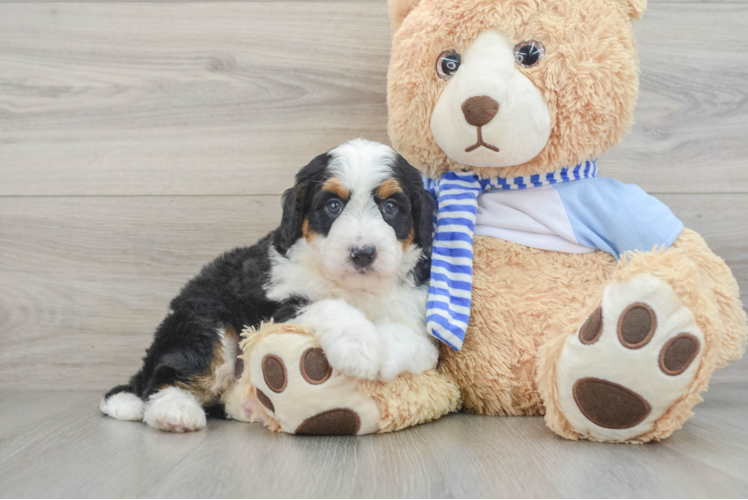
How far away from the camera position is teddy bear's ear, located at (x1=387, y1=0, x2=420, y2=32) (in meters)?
1.74

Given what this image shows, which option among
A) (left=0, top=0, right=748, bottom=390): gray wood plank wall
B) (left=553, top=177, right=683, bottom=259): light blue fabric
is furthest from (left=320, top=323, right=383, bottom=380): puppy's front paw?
(left=0, top=0, right=748, bottom=390): gray wood plank wall

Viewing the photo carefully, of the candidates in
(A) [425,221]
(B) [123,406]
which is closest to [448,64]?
(A) [425,221]

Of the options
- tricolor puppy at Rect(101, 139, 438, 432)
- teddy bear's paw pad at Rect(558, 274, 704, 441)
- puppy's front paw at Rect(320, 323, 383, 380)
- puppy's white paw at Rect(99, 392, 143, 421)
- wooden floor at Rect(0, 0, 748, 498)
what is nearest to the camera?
teddy bear's paw pad at Rect(558, 274, 704, 441)

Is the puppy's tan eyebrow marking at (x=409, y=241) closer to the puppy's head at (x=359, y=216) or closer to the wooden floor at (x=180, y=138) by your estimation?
the puppy's head at (x=359, y=216)

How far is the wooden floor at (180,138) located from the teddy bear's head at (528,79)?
0.59m

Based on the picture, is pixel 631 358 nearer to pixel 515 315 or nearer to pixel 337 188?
pixel 515 315

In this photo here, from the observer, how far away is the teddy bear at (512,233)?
134 centimetres

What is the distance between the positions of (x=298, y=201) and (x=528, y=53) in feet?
2.24

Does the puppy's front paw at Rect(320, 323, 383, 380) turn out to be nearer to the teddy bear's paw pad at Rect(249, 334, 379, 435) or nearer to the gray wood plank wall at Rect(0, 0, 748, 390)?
the teddy bear's paw pad at Rect(249, 334, 379, 435)

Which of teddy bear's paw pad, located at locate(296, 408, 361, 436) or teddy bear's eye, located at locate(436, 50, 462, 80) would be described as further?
teddy bear's eye, located at locate(436, 50, 462, 80)

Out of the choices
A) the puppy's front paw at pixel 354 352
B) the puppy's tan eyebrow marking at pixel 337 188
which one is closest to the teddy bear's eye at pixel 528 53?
the puppy's tan eyebrow marking at pixel 337 188

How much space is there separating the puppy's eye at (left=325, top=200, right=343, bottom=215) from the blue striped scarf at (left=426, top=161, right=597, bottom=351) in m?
0.28

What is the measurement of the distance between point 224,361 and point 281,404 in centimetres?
36

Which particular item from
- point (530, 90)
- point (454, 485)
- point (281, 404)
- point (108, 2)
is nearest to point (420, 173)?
point (530, 90)
